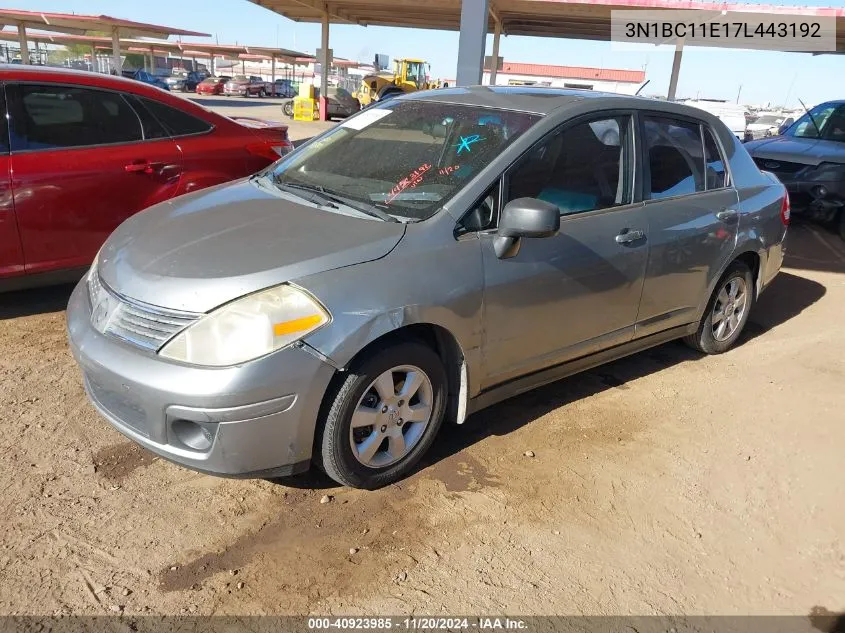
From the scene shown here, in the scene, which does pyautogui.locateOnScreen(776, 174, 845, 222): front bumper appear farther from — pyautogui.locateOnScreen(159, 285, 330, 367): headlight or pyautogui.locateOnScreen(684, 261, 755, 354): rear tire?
pyautogui.locateOnScreen(159, 285, 330, 367): headlight

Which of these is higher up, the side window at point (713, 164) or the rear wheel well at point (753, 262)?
the side window at point (713, 164)

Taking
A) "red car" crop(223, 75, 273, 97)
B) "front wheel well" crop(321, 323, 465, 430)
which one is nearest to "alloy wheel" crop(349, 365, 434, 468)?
"front wheel well" crop(321, 323, 465, 430)

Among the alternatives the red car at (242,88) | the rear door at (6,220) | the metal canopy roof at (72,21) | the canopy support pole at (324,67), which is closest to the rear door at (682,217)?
the rear door at (6,220)

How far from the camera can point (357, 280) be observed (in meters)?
2.69

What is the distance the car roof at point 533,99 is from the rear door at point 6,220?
2434 millimetres

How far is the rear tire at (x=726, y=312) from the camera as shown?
15.1 feet

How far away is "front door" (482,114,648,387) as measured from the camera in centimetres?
318

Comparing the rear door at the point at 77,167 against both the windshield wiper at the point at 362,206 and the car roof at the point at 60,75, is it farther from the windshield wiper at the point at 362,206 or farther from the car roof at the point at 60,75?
the windshield wiper at the point at 362,206

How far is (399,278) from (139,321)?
1018 millimetres

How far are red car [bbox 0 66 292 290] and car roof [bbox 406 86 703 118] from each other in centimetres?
182

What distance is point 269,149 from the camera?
5441 mm

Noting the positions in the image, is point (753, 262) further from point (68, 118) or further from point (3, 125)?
point (3, 125)

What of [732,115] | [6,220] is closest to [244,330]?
[6,220]

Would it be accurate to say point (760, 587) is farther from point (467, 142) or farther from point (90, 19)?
point (90, 19)
